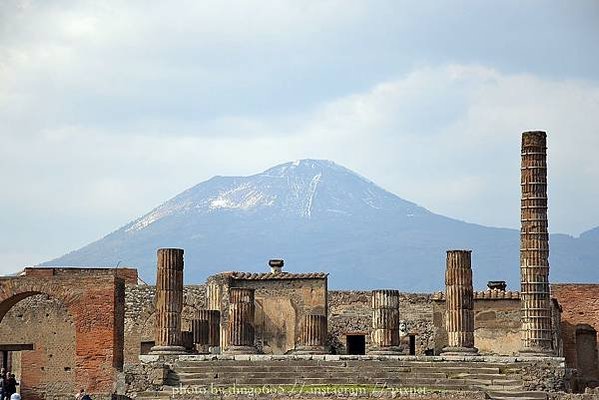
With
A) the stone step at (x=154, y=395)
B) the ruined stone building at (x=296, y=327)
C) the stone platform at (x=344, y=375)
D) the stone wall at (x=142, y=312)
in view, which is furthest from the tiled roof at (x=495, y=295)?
the stone step at (x=154, y=395)

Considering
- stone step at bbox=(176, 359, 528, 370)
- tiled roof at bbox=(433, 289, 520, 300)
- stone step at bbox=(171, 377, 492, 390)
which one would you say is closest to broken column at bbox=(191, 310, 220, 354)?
stone step at bbox=(176, 359, 528, 370)

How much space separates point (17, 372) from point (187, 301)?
21.2ft

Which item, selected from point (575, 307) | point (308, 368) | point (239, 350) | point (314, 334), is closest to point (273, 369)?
point (308, 368)

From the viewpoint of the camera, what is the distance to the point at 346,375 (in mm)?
31203

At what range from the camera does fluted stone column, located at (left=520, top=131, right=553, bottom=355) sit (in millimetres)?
32938

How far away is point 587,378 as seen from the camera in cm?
4538

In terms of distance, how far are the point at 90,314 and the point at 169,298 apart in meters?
4.79

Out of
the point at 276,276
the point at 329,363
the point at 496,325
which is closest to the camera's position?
the point at 329,363

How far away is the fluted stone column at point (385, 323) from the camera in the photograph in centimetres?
3425

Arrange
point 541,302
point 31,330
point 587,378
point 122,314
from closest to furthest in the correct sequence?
point 541,302
point 122,314
point 31,330
point 587,378

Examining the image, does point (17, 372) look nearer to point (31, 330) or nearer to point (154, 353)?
point (31, 330)

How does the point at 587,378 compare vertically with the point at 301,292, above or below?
below

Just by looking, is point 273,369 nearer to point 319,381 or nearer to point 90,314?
point 319,381

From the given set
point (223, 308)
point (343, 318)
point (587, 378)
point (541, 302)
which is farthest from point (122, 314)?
Result: point (587, 378)
